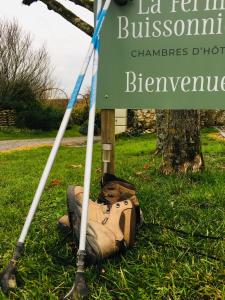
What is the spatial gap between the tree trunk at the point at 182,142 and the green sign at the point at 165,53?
194 centimetres

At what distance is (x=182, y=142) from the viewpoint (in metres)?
5.39

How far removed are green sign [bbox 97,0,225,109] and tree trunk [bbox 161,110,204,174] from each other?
6.37 feet

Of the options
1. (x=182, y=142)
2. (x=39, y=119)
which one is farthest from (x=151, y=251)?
(x=39, y=119)

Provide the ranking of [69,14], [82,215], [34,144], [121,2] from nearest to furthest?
[82,215], [121,2], [69,14], [34,144]

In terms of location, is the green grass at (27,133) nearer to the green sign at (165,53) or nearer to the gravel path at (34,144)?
the gravel path at (34,144)

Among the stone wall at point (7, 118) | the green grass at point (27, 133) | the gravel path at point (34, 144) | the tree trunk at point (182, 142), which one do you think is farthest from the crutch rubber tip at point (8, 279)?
the stone wall at point (7, 118)

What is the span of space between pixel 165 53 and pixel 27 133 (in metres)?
21.8

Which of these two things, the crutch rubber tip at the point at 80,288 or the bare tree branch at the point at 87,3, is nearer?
the crutch rubber tip at the point at 80,288

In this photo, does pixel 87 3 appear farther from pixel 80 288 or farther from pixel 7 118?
pixel 7 118

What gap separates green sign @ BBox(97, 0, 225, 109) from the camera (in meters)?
3.29

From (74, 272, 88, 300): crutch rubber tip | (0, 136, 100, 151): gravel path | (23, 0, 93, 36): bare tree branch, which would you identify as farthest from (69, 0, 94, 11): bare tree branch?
(0, 136, 100, 151): gravel path

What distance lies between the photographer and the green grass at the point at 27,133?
23.1 metres

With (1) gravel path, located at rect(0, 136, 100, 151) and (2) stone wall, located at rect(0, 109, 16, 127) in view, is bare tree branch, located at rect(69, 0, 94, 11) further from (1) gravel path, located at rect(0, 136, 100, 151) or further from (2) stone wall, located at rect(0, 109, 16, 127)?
(2) stone wall, located at rect(0, 109, 16, 127)

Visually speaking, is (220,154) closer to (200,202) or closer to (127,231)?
(200,202)
